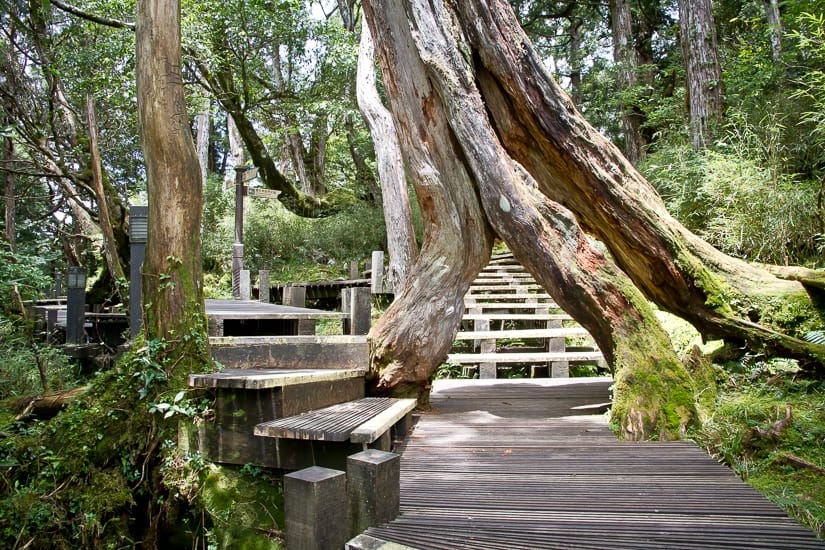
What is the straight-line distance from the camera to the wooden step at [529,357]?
20.8ft

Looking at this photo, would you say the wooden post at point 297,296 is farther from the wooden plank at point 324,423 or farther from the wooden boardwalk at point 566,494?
the wooden plank at point 324,423

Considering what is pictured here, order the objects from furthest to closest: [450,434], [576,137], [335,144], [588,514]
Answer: [335,144], [576,137], [450,434], [588,514]

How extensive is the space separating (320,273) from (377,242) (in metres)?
1.96

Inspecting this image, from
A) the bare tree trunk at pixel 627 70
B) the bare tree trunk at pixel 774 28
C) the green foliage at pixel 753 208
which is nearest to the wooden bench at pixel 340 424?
the green foliage at pixel 753 208

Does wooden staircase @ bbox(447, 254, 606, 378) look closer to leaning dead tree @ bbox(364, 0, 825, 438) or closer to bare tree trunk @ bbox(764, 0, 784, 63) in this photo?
leaning dead tree @ bbox(364, 0, 825, 438)

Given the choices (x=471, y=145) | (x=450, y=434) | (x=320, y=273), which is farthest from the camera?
(x=320, y=273)

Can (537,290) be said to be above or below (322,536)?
above

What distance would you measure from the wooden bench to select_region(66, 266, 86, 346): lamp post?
656 cm

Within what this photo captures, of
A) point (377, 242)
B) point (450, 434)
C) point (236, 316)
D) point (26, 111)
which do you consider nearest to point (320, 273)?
point (377, 242)

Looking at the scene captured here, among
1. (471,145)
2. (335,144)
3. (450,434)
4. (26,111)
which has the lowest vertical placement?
(450,434)

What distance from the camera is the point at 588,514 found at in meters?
2.35

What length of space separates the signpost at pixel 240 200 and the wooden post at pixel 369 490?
9.92 m

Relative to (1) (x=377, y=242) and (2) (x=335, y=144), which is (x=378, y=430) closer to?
(1) (x=377, y=242)

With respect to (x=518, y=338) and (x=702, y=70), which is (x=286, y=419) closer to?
(x=518, y=338)
